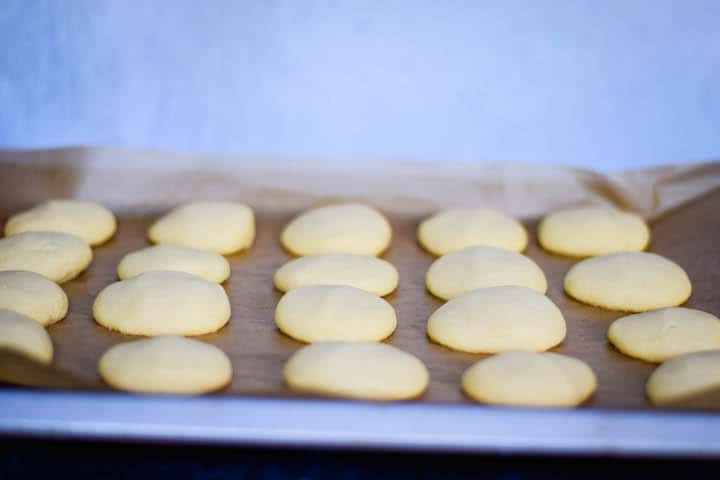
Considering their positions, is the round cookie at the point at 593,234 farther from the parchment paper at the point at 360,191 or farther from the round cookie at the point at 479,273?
the round cookie at the point at 479,273

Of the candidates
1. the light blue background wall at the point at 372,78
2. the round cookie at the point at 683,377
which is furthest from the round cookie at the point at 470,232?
the round cookie at the point at 683,377

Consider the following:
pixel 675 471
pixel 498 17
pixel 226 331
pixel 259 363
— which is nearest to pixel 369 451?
pixel 675 471

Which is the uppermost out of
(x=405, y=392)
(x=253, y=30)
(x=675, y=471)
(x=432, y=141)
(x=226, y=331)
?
(x=253, y=30)

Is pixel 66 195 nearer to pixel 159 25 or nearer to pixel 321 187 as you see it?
pixel 159 25

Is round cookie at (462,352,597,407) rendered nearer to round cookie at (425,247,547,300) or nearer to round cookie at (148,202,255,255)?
round cookie at (425,247,547,300)

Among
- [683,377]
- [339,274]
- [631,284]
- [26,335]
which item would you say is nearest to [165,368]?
[26,335]

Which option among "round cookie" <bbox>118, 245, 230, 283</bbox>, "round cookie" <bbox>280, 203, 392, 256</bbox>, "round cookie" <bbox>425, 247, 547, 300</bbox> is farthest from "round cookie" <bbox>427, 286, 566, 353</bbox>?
"round cookie" <bbox>118, 245, 230, 283</bbox>

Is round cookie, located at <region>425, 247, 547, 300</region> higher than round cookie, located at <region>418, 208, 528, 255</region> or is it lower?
lower
